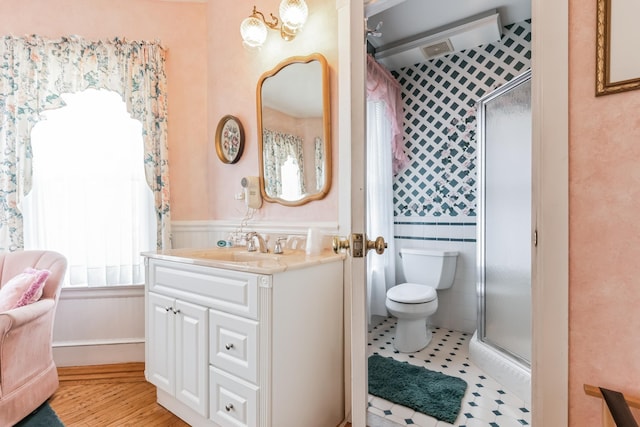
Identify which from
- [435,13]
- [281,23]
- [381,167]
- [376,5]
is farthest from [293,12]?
[381,167]

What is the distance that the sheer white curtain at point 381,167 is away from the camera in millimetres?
2635

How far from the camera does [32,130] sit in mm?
2205

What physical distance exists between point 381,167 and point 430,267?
96 cm

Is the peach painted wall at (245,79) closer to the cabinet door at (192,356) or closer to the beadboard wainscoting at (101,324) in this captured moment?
the beadboard wainscoting at (101,324)

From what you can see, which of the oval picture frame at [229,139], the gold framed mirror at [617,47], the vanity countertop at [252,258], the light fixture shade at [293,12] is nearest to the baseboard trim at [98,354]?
the vanity countertop at [252,258]

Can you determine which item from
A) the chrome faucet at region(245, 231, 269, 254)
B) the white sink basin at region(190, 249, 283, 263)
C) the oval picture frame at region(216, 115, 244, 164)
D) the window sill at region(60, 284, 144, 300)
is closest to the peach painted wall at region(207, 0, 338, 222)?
the oval picture frame at region(216, 115, 244, 164)

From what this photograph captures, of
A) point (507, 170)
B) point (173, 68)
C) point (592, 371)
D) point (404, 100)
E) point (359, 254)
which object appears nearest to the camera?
point (592, 371)

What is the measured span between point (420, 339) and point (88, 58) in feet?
10.6

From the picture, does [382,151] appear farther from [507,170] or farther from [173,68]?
[173,68]

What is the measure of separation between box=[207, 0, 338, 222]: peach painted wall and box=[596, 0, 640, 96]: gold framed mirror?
1137 mm

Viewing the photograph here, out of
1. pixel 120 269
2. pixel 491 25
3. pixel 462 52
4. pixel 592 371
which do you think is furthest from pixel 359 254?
pixel 462 52

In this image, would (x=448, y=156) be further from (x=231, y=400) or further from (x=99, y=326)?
(x=99, y=326)

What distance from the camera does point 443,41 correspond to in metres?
2.52

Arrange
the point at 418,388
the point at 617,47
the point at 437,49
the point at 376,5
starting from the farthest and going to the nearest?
1. the point at 437,49
2. the point at 418,388
3. the point at 376,5
4. the point at 617,47
